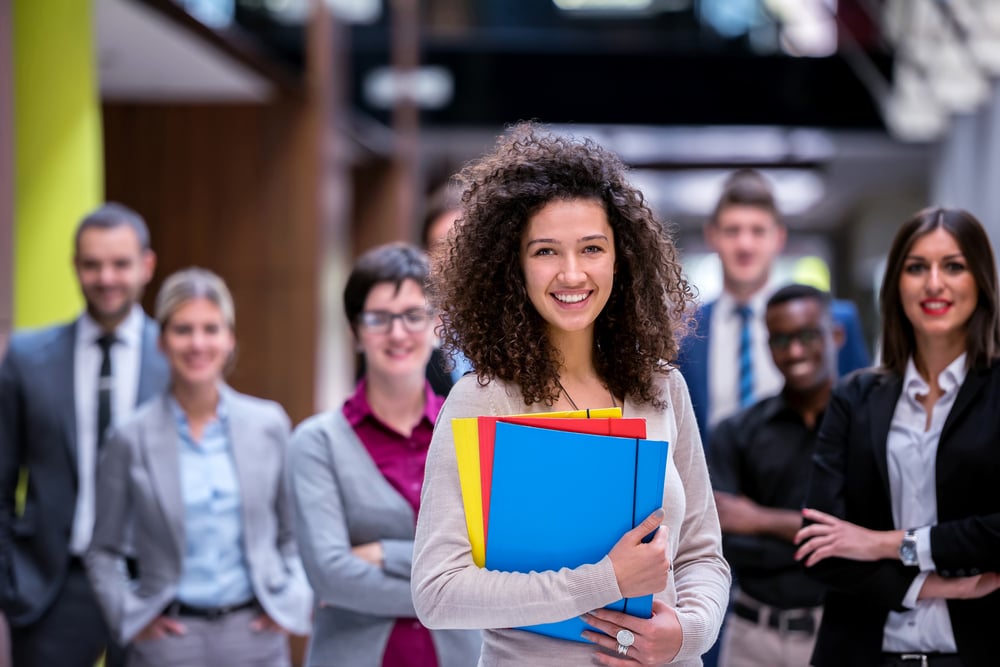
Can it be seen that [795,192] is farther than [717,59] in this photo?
Yes

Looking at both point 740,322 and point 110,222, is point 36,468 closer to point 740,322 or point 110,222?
point 110,222

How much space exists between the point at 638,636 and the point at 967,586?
1.02 meters

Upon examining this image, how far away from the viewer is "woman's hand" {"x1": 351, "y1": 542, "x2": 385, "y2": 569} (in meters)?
2.72

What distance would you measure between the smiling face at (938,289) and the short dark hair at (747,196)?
1310mm

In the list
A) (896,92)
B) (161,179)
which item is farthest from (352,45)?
(896,92)

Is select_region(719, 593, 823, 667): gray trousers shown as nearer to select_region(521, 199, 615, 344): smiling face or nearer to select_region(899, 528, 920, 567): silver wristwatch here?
select_region(899, 528, 920, 567): silver wristwatch

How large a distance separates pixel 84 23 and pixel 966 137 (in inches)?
305

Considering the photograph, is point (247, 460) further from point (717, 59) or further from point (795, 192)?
point (795, 192)

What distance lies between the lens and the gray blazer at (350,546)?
8.82ft

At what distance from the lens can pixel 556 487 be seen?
185 centimetres

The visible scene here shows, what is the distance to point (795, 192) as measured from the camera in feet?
52.6

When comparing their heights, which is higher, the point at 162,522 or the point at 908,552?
the point at 908,552

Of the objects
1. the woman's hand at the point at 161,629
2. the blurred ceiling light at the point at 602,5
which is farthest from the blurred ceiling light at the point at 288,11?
the woman's hand at the point at 161,629

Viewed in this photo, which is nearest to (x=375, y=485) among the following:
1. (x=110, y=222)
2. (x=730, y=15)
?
(x=110, y=222)
